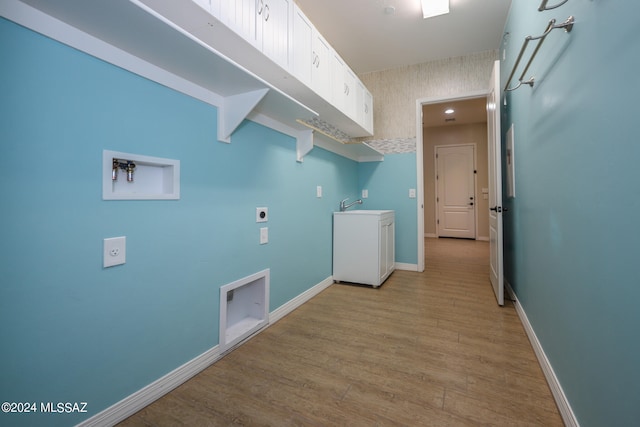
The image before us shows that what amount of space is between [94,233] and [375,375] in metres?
1.52

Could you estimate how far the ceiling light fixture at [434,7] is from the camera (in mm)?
2492

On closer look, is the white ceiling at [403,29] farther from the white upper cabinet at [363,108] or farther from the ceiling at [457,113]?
the ceiling at [457,113]

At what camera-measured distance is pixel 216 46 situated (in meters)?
1.45

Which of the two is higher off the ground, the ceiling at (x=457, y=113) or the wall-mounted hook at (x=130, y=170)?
the ceiling at (x=457, y=113)

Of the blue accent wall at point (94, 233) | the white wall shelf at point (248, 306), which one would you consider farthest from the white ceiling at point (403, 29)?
the white wall shelf at point (248, 306)

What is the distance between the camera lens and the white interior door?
21.5 feet

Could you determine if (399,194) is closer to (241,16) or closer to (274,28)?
(274,28)

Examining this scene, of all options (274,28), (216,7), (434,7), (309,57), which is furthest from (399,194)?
(216,7)

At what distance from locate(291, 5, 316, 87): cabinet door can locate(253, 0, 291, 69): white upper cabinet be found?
87 mm

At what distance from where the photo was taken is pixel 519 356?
167 cm

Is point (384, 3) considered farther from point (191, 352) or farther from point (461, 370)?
point (191, 352)

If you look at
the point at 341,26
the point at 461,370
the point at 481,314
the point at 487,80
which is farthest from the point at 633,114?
the point at 487,80

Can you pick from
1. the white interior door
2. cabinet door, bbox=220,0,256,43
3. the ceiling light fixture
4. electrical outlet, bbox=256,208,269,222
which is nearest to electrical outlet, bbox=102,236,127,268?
electrical outlet, bbox=256,208,269,222

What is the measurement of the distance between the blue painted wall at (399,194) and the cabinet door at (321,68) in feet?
5.68
